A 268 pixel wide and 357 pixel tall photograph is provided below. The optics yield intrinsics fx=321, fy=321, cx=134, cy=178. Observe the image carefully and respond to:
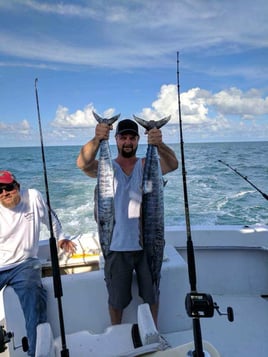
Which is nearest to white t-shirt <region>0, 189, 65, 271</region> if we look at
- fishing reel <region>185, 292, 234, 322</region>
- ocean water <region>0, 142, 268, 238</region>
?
fishing reel <region>185, 292, 234, 322</region>

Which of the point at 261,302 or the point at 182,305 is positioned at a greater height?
the point at 182,305

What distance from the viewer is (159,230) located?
7.39 ft

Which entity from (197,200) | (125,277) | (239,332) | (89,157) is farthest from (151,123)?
(197,200)

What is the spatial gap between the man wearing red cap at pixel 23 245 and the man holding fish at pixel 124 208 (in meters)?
0.56

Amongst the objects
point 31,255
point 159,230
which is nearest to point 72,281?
point 31,255

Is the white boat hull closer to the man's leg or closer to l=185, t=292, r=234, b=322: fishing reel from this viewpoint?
the man's leg

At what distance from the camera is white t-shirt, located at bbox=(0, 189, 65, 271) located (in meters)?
2.66

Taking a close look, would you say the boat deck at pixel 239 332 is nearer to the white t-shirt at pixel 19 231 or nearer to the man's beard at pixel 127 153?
the white t-shirt at pixel 19 231

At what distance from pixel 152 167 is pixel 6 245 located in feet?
4.66

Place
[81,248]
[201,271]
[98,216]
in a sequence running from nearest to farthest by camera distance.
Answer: [98,216] < [81,248] < [201,271]

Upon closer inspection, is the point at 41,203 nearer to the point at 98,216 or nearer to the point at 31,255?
the point at 31,255

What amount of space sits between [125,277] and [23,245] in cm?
94

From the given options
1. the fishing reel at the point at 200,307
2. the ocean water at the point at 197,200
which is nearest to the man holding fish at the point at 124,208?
the fishing reel at the point at 200,307

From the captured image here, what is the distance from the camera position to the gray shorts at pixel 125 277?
2361 mm
